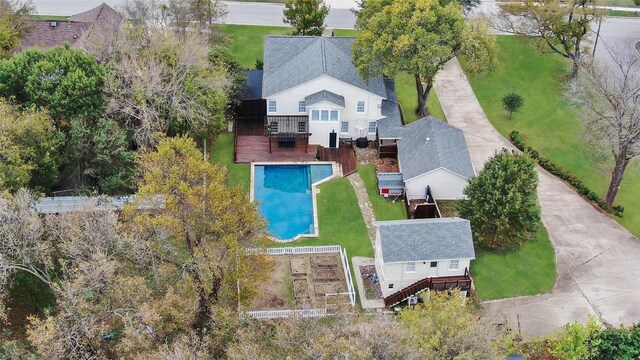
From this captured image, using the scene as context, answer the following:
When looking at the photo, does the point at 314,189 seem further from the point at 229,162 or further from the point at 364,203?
the point at 229,162

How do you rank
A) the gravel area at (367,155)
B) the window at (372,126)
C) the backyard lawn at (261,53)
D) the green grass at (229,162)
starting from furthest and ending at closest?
the backyard lawn at (261,53)
the window at (372,126)
the gravel area at (367,155)
the green grass at (229,162)

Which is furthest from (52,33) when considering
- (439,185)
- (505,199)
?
(505,199)

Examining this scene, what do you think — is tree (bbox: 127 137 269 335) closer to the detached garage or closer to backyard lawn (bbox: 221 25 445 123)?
the detached garage

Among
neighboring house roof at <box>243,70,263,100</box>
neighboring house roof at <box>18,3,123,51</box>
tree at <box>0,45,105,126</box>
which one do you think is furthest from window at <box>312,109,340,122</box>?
neighboring house roof at <box>18,3,123,51</box>

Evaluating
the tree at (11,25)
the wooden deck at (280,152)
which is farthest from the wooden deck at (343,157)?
the tree at (11,25)

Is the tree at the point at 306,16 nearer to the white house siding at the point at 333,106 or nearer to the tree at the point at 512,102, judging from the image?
the white house siding at the point at 333,106

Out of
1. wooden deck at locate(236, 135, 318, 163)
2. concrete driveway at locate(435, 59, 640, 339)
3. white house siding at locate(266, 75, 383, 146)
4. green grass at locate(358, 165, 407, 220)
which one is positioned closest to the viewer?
concrete driveway at locate(435, 59, 640, 339)

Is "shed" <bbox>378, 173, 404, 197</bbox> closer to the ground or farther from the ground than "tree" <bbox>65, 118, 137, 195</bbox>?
closer to the ground
